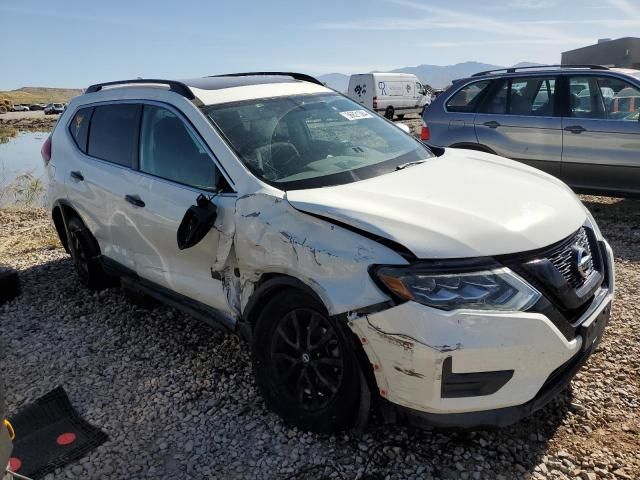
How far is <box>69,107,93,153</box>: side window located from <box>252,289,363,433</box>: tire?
271cm

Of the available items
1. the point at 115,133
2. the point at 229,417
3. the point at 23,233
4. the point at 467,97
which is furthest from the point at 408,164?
the point at 23,233

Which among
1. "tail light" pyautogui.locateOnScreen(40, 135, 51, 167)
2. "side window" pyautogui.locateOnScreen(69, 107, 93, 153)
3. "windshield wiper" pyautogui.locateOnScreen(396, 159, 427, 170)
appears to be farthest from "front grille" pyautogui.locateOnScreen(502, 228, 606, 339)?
"tail light" pyautogui.locateOnScreen(40, 135, 51, 167)

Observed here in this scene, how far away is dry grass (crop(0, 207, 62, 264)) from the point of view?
686 centimetres

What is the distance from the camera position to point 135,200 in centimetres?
361

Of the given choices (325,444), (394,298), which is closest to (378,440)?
(325,444)

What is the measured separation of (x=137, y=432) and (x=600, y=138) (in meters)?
5.88

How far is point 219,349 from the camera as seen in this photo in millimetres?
3760

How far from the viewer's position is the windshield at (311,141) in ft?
9.78

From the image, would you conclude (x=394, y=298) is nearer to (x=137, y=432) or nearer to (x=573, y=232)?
(x=573, y=232)

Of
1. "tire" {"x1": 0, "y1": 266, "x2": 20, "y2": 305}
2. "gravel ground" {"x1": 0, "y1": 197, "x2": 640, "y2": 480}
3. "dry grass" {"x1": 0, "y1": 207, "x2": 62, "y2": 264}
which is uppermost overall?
"tire" {"x1": 0, "y1": 266, "x2": 20, "y2": 305}

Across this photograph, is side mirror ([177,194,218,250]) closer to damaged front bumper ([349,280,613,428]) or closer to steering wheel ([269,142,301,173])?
steering wheel ([269,142,301,173])

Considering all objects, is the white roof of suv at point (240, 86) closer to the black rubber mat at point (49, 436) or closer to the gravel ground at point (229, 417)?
the gravel ground at point (229, 417)

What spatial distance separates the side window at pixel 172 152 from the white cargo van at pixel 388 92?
78.7 feet

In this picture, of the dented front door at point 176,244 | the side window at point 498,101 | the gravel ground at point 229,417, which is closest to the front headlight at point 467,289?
the gravel ground at point 229,417
